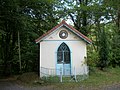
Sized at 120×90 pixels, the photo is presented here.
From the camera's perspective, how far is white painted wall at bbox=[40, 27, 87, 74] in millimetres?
19266

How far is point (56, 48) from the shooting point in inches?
764

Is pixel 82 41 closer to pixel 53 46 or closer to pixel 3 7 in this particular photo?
pixel 53 46

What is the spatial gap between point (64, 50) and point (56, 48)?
72 centimetres

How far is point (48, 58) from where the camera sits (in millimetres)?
19281

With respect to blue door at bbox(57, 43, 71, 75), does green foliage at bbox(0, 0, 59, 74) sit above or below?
above

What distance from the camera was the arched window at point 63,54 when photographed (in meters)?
19.5

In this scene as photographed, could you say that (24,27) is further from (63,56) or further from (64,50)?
(63,56)

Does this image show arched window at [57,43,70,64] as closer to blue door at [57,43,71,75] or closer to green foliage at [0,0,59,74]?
blue door at [57,43,71,75]

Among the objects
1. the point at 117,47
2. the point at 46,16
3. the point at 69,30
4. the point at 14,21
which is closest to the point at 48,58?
the point at 69,30

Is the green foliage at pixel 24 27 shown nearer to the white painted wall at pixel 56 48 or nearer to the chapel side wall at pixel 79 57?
the white painted wall at pixel 56 48

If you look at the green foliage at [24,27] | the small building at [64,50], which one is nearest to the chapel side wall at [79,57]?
the small building at [64,50]

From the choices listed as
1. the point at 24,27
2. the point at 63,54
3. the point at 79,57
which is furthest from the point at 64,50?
the point at 24,27

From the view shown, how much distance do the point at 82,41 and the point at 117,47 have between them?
7.64 metres

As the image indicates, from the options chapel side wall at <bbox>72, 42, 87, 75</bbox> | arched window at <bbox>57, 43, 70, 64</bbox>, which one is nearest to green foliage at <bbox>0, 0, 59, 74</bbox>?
arched window at <bbox>57, 43, 70, 64</bbox>
